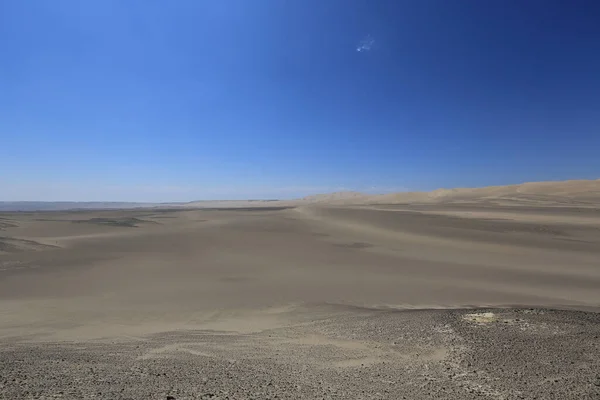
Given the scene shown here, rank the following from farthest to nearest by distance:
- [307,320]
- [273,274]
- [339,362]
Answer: [273,274] < [307,320] < [339,362]

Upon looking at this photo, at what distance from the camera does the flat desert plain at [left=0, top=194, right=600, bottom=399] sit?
5.57m

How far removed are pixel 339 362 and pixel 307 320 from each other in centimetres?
402

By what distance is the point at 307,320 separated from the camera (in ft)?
35.1

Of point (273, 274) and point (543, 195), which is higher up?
point (543, 195)

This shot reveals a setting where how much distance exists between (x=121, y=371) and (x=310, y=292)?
943cm

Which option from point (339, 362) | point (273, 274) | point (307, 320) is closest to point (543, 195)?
point (273, 274)

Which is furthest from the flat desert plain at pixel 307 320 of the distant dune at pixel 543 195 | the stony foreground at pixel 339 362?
the distant dune at pixel 543 195

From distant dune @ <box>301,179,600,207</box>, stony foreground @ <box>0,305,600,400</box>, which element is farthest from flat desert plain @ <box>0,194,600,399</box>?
distant dune @ <box>301,179,600,207</box>

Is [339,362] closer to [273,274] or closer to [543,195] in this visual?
[273,274]

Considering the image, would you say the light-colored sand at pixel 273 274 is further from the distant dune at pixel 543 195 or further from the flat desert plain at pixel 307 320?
the distant dune at pixel 543 195

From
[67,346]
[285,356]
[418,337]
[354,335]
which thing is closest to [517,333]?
[418,337]

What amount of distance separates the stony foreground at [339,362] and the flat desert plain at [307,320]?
0.11 feet

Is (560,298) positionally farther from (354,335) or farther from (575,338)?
(354,335)

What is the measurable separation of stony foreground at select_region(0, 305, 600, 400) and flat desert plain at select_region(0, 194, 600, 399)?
3 centimetres
